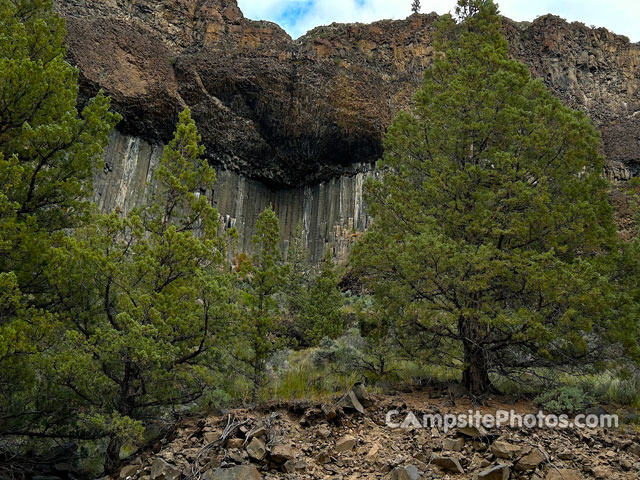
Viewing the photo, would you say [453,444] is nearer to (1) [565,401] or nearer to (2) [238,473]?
(1) [565,401]

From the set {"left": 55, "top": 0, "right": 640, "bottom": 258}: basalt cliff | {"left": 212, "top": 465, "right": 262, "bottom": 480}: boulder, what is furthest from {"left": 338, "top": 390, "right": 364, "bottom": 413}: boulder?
{"left": 55, "top": 0, "right": 640, "bottom": 258}: basalt cliff

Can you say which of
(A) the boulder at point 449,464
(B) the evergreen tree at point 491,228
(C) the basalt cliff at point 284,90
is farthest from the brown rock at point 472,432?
(C) the basalt cliff at point 284,90

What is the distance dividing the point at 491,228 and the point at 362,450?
4.40 metres

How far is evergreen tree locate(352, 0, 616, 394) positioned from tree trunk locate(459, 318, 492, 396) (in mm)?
21

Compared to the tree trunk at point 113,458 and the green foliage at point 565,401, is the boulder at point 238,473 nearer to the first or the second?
the tree trunk at point 113,458

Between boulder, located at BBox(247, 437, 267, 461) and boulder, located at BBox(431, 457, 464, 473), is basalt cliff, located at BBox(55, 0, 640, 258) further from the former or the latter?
boulder, located at BBox(431, 457, 464, 473)

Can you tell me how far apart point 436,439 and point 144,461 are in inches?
148

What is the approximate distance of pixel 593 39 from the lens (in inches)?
1554

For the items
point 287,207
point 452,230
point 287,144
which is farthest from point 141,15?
point 452,230

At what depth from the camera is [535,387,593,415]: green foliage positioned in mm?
6789

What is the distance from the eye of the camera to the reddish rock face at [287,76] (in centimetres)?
3072

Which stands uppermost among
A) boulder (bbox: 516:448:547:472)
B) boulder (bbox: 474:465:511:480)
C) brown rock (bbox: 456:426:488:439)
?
brown rock (bbox: 456:426:488:439)

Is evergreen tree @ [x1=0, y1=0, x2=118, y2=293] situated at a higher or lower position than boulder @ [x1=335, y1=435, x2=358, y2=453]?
higher

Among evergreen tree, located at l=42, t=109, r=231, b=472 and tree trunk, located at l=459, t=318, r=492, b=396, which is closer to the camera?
evergreen tree, located at l=42, t=109, r=231, b=472
